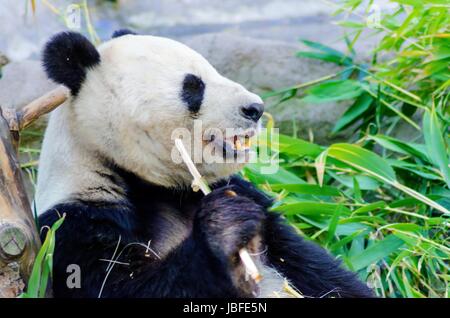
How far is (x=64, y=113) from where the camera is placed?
321cm

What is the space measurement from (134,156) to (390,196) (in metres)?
2.01

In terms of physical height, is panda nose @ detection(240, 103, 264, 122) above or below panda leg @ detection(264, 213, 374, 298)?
above

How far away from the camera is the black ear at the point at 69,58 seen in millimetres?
3164

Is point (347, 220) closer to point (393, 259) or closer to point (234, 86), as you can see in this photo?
point (393, 259)

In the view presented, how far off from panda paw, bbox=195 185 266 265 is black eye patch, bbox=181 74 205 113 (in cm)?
38

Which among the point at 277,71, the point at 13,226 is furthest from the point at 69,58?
the point at 277,71

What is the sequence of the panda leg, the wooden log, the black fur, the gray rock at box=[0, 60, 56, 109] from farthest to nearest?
the gray rock at box=[0, 60, 56, 109]
the panda leg
the black fur
the wooden log

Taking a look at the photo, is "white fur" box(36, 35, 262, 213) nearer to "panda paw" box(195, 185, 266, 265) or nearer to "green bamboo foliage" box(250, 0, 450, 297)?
"panda paw" box(195, 185, 266, 265)

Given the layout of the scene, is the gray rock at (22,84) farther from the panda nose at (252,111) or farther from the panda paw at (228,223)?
the panda paw at (228,223)

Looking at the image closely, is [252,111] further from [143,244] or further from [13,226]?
[13,226]

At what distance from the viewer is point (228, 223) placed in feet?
9.43

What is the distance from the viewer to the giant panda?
2850 mm

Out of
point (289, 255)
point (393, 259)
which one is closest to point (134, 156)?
point (289, 255)

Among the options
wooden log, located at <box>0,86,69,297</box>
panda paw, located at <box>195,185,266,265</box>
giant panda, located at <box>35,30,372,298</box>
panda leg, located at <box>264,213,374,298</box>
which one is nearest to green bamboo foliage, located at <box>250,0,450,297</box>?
panda leg, located at <box>264,213,374,298</box>
